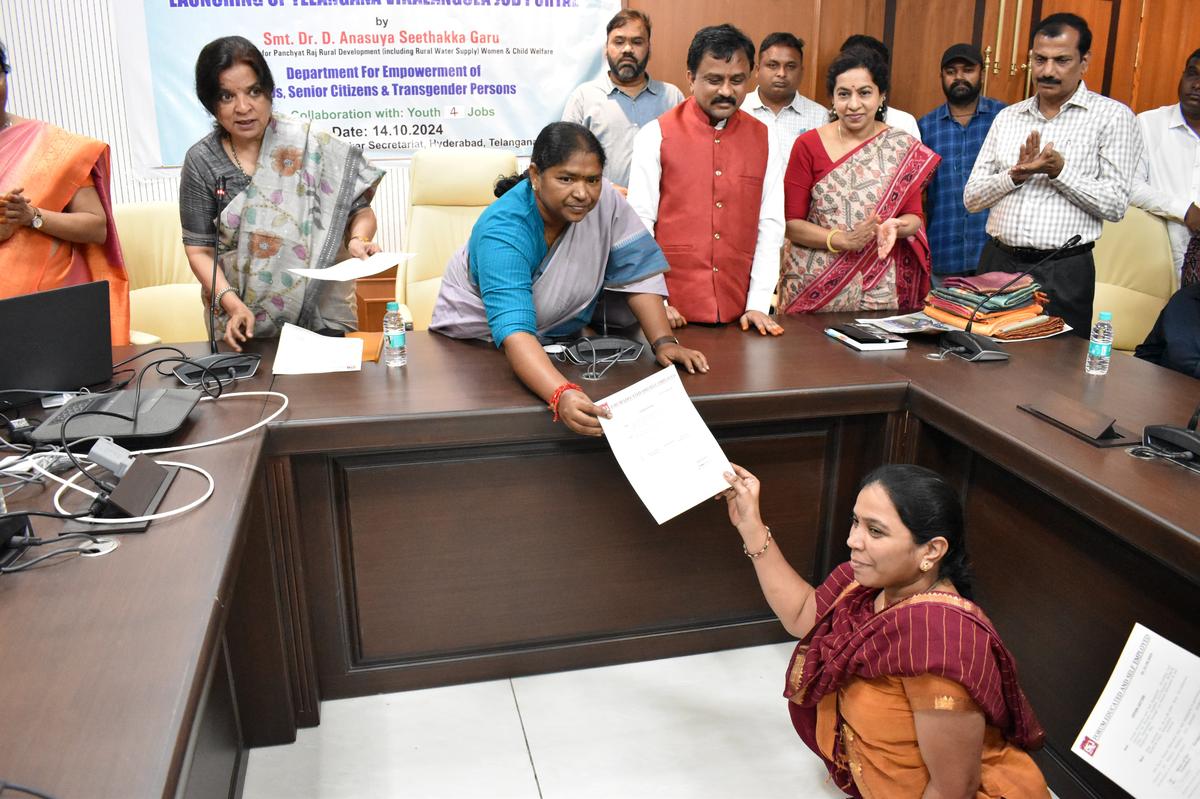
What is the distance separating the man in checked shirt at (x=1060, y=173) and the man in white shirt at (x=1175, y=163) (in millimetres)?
790

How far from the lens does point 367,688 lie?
1.89 metres

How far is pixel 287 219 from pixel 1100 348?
6.09ft

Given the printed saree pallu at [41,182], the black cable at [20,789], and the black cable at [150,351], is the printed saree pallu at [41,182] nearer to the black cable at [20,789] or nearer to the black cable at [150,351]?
the black cable at [150,351]

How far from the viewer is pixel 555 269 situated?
192cm

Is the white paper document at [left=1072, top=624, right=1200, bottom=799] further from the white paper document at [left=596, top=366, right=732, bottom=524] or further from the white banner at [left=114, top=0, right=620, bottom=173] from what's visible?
the white banner at [left=114, top=0, right=620, bottom=173]

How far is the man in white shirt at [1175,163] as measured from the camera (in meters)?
3.38

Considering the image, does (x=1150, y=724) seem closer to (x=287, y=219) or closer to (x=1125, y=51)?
(x=287, y=219)

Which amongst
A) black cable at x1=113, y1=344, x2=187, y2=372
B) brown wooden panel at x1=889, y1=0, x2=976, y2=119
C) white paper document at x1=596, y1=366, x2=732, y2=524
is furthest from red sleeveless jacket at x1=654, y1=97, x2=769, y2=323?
brown wooden panel at x1=889, y1=0, x2=976, y2=119

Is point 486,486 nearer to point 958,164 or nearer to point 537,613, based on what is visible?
point 537,613

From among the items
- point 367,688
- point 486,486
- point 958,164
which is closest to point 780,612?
point 486,486

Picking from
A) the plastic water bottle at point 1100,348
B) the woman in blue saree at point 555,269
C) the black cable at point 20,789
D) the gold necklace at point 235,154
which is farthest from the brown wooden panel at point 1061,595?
the gold necklace at point 235,154

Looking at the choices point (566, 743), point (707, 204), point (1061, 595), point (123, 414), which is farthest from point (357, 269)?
point (1061, 595)

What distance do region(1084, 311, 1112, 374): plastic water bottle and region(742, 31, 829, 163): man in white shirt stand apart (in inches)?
64.0

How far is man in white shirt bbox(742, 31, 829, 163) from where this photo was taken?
3414mm
